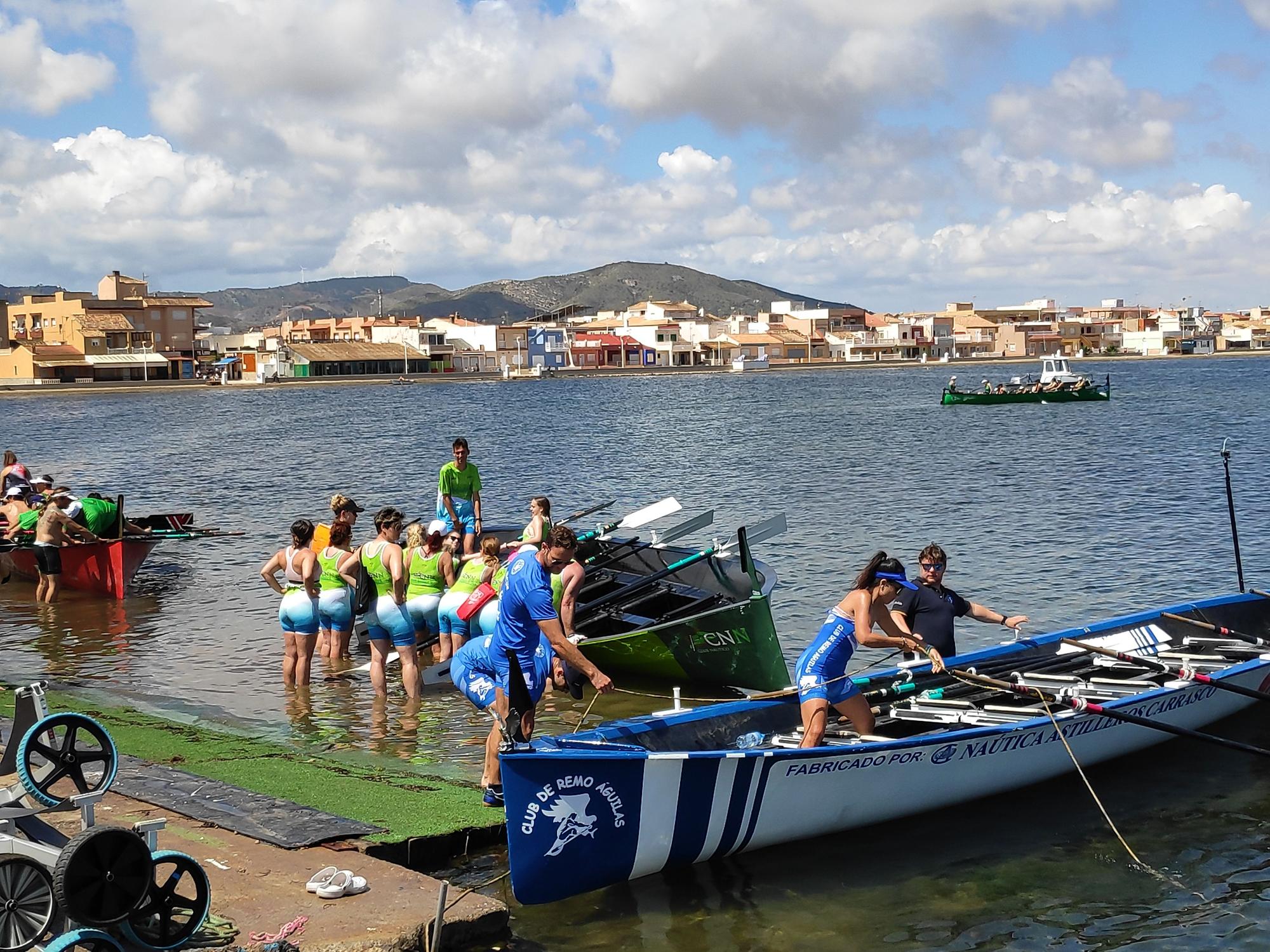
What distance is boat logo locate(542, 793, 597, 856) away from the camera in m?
7.87

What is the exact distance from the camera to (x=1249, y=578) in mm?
20156

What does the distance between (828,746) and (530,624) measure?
8.27ft

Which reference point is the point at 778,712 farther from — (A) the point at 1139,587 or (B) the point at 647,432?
(B) the point at 647,432

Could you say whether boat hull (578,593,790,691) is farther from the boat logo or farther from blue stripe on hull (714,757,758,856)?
the boat logo

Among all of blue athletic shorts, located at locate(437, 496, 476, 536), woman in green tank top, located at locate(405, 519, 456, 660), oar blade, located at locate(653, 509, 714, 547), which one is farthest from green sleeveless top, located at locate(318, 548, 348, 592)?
oar blade, located at locate(653, 509, 714, 547)

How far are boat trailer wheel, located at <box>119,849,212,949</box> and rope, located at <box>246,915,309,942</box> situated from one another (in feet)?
0.95

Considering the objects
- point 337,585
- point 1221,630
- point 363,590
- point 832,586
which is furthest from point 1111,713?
point 832,586

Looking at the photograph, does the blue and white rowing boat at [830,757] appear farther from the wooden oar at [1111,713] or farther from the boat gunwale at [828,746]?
the wooden oar at [1111,713]

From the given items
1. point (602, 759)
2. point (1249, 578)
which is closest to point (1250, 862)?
point (602, 759)

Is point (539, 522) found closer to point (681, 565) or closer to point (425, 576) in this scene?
point (425, 576)

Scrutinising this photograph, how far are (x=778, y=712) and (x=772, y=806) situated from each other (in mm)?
1392

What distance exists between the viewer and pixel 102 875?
5.86m

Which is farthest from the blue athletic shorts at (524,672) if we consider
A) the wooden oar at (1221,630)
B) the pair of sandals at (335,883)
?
the wooden oar at (1221,630)

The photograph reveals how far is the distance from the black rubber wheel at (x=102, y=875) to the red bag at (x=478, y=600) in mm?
4488
